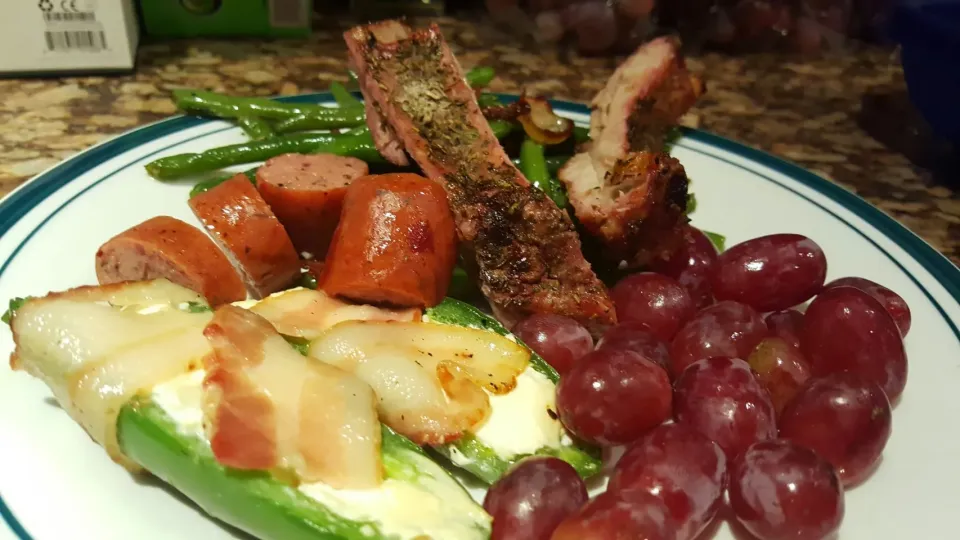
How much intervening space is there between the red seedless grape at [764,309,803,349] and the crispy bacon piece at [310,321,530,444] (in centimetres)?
49

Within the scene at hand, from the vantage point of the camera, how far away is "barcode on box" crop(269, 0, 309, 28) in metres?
2.95

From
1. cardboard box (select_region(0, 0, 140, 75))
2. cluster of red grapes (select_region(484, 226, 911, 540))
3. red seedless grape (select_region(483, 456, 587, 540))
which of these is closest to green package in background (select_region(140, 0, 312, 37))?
cardboard box (select_region(0, 0, 140, 75))

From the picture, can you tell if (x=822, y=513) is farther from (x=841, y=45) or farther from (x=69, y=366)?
(x=841, y=45)

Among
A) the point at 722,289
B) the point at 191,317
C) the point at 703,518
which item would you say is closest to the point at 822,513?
the point at 703,518

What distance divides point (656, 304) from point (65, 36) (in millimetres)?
2105

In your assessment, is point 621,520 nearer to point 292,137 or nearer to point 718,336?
point 718,336

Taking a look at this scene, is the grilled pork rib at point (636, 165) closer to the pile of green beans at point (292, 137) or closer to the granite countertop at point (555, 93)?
the pile of green beans at point (292, 137)

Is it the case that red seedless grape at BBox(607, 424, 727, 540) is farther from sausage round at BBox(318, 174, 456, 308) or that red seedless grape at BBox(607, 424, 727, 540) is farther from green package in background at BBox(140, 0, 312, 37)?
green package in background at BBox(140, 0, 312, 37)

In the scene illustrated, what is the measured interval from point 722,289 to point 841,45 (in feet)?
7.66

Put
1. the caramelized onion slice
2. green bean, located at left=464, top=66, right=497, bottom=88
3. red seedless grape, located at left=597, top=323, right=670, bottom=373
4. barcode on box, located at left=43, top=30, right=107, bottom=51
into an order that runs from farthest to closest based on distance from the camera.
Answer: barcode on box, located at left=43, top=30, right=107, bottom=51
green bean, located at left=464, top=66, right=497, bottom=88
the caramelized onion slice
red seedless grape, located at left=597, top=323, right=670, bottom=373

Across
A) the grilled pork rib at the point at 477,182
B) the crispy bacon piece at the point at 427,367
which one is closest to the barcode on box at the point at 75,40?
the grilled pork rib at the point at 477,182

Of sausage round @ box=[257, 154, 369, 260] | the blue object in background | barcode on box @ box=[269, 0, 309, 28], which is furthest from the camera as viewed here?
barcode on box @ box=[269, 0, 309, 28]

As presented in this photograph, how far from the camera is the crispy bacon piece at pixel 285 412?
3.34 feet

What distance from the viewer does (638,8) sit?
9.17 ft
